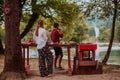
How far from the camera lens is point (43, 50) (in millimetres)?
13297

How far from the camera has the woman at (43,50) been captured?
1325 centimetres

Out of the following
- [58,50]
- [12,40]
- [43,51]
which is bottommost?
[58,50]

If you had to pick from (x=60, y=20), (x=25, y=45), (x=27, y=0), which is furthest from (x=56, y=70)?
(x=60, y=20)

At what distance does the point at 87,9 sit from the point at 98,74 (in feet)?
21.0

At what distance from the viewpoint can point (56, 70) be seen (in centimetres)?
1497

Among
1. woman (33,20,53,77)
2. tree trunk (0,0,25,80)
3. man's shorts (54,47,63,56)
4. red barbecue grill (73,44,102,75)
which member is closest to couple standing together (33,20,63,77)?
woman (33,20,53,77)

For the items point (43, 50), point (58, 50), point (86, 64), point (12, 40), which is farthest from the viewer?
point (58, 50)

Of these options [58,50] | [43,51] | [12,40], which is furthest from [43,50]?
[58,50]

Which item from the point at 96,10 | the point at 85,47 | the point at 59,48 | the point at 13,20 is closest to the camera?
the point at 13,20

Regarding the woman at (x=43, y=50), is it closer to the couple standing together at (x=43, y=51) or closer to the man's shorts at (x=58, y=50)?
the couple standing together at (x=43, y=51)

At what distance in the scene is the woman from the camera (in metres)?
13.2

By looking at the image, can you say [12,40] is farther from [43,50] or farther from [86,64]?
[86,64]

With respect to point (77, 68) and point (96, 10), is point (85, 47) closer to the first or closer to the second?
point (77, 68)

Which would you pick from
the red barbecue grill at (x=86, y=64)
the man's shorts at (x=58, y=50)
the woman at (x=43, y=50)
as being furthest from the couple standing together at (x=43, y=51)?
the man's shorts at (x=58, y=50)
